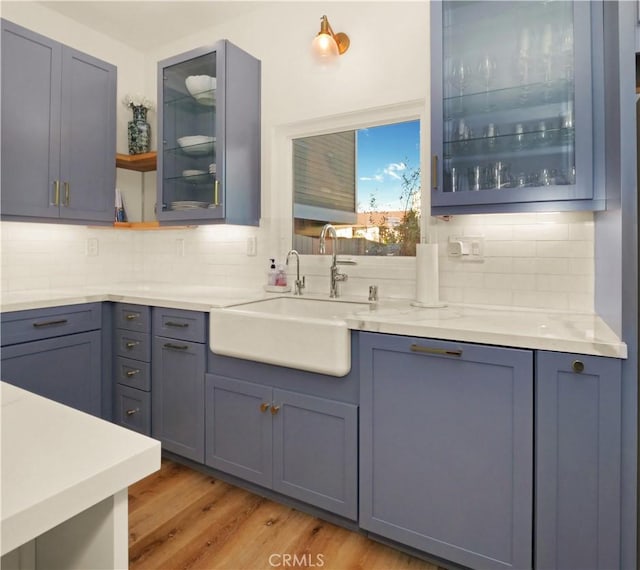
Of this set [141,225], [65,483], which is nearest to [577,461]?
[65,483]

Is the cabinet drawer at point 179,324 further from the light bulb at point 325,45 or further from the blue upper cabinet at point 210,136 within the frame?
the light bulb at point 325,45

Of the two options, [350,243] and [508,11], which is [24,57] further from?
[508,11]

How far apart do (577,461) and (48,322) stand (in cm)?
252

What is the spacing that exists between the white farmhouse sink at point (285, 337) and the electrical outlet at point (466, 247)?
1.72 feet

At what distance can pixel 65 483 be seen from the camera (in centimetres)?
48

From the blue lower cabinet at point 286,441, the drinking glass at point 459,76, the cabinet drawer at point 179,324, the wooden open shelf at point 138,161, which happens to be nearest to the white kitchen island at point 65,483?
the blue lower cabinet at point 286,441

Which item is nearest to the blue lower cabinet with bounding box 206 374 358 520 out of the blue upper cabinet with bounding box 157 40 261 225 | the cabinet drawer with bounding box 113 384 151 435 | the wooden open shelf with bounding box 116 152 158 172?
the cabinet drawer with bounding box 113 384 151 435

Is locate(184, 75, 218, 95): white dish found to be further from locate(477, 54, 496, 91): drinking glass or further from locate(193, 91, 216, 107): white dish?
locate(477, 54, 496, 91): drinking glass

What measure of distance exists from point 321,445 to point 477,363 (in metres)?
0.77

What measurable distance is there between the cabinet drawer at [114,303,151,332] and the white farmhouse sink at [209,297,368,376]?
0.55 m

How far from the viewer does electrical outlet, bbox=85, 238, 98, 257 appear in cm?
319

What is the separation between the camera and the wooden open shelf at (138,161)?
311 cm

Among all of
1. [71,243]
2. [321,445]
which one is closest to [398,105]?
[321,445]

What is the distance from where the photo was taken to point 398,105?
7.95 ft
